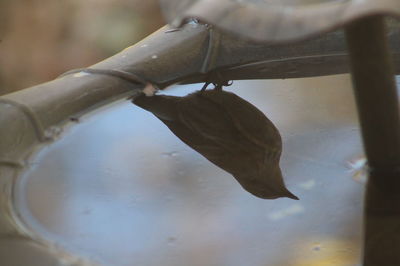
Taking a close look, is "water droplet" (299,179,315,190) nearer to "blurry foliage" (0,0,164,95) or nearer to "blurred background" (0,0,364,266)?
"blurred background" (0,0,364,266)

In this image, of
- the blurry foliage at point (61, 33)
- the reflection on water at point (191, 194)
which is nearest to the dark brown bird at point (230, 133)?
the reflection on water at point (191, 194)

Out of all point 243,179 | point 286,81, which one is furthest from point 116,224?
point 286,81

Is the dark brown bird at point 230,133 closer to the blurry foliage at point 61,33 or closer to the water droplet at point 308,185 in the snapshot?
the water droplet at point 308,185

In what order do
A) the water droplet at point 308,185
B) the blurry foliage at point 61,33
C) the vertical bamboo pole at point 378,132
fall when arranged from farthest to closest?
the blurry foliage at point 61,33
the water droplet at point 308,185
the vertical bamboo pole at point 378,132

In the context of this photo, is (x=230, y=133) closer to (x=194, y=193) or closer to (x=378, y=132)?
(x=194, y=193)

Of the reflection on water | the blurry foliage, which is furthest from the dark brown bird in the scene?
the blurry foliage

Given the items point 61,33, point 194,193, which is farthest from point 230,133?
point 61,33
